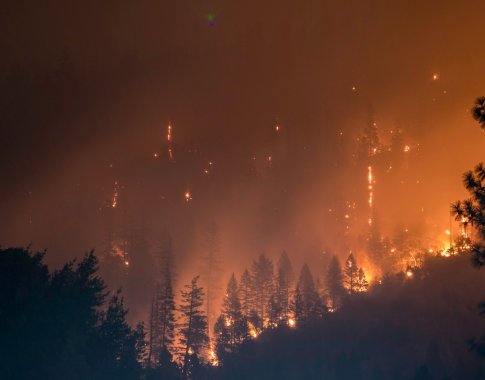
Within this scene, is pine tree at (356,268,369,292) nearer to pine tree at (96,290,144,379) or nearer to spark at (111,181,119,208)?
pine tree at (96,290,144,379)

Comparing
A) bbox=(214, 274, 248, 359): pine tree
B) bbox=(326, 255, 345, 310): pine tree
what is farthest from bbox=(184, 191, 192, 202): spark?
bbox=(214, 274, 248, 359): pine tree

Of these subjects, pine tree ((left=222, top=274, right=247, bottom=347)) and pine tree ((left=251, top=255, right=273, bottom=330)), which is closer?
pine tree ((left=222, top=274, right=247, bottom=347))

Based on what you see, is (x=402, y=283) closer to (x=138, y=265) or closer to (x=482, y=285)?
(x=482, y=285)

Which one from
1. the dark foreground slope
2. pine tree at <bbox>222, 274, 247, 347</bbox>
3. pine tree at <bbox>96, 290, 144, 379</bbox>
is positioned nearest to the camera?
pine tree at <bbox>96, 290, 144, 379</bbox>

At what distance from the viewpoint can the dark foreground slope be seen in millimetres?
44938

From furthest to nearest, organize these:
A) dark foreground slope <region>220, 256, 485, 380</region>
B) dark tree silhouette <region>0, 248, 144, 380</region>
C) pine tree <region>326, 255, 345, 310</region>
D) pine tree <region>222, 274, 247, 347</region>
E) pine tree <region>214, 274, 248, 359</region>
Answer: pine tree <region>326, 255, 345, 310</region>
pine tree <region>222, 274, 247, 347</region>
pine tree <region>214, 274, 248, 359</region>
dark foreground slope <region>220, 256, 485, 380</region>
dark tree silhouette <region>0, 248, 144, 380</region>

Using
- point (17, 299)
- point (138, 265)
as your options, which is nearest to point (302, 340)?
point (17, 299)

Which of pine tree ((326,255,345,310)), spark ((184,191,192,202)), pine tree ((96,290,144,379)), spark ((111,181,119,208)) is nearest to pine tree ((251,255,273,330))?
pine tree ((326,255,345,310))

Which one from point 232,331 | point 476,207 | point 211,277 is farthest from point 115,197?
point 476,207

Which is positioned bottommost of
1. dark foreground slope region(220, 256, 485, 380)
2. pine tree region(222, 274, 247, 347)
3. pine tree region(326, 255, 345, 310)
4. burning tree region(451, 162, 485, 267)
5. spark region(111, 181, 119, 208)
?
burning tree region(451, 162, 485, 267)

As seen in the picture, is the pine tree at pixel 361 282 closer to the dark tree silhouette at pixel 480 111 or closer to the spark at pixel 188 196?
the dark tree silhouette at pixel 480 111

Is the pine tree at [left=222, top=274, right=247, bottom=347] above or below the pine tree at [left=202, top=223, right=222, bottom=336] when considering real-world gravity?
below

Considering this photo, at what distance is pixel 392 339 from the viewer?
163 ft

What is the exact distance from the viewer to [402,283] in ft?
209
